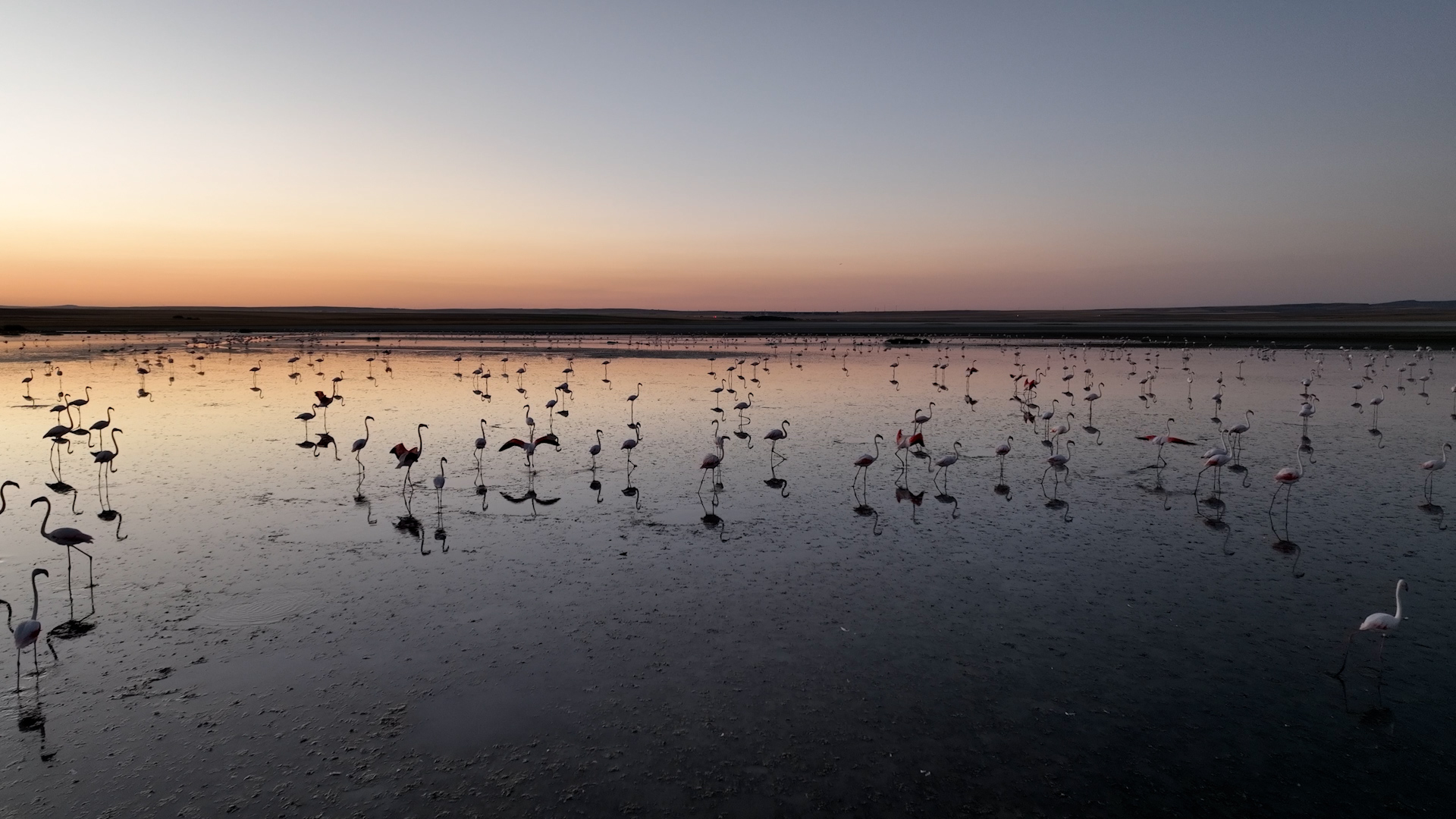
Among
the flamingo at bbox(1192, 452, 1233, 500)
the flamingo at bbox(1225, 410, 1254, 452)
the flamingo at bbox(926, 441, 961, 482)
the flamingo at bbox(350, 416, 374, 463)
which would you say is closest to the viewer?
the flamingo at bbox(1192, 452, 1233, 500)

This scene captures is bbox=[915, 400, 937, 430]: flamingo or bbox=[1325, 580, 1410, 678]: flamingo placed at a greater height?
bbox=[915, 400, 937, 430]: flamingo

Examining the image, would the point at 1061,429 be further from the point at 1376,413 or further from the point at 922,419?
the point at 1376,413

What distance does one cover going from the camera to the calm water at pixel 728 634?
14.5 feet

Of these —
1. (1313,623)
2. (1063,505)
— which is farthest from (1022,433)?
(1313,623)

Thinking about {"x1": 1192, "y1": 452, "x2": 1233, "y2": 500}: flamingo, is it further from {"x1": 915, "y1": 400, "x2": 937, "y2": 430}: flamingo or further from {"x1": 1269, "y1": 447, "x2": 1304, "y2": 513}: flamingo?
{"x1": 915, "y1": 400, "x2": 937, "y2": 430}: flamingo

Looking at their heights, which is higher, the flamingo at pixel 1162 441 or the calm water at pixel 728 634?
the flamingo at pixel 1162 441

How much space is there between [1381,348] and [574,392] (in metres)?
42.7

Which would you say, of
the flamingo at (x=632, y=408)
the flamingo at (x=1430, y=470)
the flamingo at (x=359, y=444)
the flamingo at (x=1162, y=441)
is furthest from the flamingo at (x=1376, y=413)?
the flamingo at (x=359, y=444)

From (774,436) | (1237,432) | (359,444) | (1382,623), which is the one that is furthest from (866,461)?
(359,444)

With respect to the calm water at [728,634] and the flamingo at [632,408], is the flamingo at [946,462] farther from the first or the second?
the flamingo at [632,408]

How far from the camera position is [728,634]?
6.25m

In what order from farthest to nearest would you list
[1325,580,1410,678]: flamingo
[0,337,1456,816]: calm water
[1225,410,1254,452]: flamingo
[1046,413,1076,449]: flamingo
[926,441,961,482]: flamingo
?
[1046,413,1076,449]: flamingo < [1225,410,1254,452]: flamingo < [926,441,961,482]: flamingo < [1325,580,1410,678]: flamingo < [0,337,1456,816]: calm water

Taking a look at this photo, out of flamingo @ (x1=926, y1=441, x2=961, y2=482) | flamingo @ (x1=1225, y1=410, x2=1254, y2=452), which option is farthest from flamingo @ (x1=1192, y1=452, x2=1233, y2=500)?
flamingo @ (x1=926, y1=441, x2=961, y2=482)

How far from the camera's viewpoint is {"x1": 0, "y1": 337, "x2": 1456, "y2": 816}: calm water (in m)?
4.41
